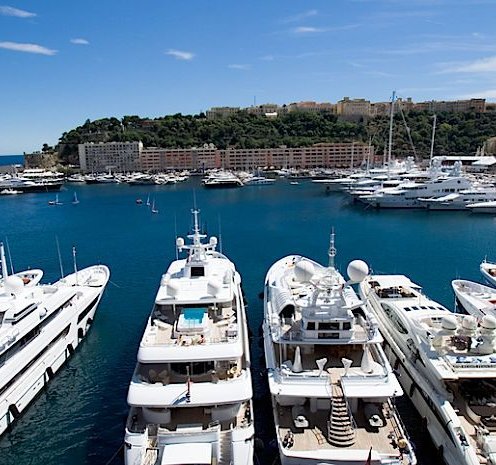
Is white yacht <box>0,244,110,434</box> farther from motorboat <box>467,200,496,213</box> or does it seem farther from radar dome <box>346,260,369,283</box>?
motorboat <box>467,200,496,213</box>

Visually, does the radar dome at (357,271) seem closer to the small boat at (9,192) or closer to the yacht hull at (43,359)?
the yacht hull at (43,359)

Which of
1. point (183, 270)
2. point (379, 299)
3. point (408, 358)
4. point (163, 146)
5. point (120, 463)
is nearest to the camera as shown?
point (120, 463)

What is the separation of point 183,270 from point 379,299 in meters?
13.1

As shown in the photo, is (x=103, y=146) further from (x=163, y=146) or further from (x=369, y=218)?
(x=369, y=218)

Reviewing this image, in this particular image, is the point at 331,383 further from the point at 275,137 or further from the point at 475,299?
the point at 275,137

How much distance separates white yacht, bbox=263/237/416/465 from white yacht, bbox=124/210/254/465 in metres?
1.71

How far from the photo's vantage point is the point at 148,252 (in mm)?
53906

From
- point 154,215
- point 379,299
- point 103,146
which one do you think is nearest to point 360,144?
point 103,146

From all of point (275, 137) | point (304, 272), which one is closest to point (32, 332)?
point (304, 272)

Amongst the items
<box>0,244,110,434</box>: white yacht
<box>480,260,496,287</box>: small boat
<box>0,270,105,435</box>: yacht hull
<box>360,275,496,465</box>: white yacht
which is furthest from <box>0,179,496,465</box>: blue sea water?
<box>480,260,496,287</box>: small boat

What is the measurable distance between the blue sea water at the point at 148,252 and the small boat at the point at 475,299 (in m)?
2.82

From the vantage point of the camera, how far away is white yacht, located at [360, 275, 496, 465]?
55.7 ft

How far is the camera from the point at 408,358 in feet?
74.9

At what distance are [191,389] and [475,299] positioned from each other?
73.5 ft
